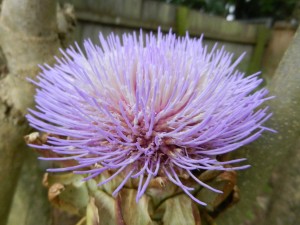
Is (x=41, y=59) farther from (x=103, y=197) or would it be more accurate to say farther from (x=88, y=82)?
(x=103, y=197)

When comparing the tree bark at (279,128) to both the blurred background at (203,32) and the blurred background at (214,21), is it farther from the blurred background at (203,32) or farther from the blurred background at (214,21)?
the blurred background at (214,21)

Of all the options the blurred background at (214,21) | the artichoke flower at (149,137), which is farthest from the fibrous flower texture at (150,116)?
the blurred background at (214,21)

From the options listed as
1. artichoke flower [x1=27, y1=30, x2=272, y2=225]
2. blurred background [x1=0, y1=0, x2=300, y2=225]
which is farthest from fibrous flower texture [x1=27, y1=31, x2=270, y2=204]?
blurred background [x1=0, y1=0, x2=300, y2=225]

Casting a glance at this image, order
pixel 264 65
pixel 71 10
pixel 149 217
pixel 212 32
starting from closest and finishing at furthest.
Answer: pixel 149 217 → pixel 71 10 → pixel 212 32 → pixel 264 65

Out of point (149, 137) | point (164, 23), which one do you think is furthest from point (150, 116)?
point (164, 23)

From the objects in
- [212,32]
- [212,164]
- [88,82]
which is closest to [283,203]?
→ [212,164]

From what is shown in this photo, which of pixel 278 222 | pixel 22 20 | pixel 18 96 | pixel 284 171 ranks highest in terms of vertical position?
pixel 22 20
